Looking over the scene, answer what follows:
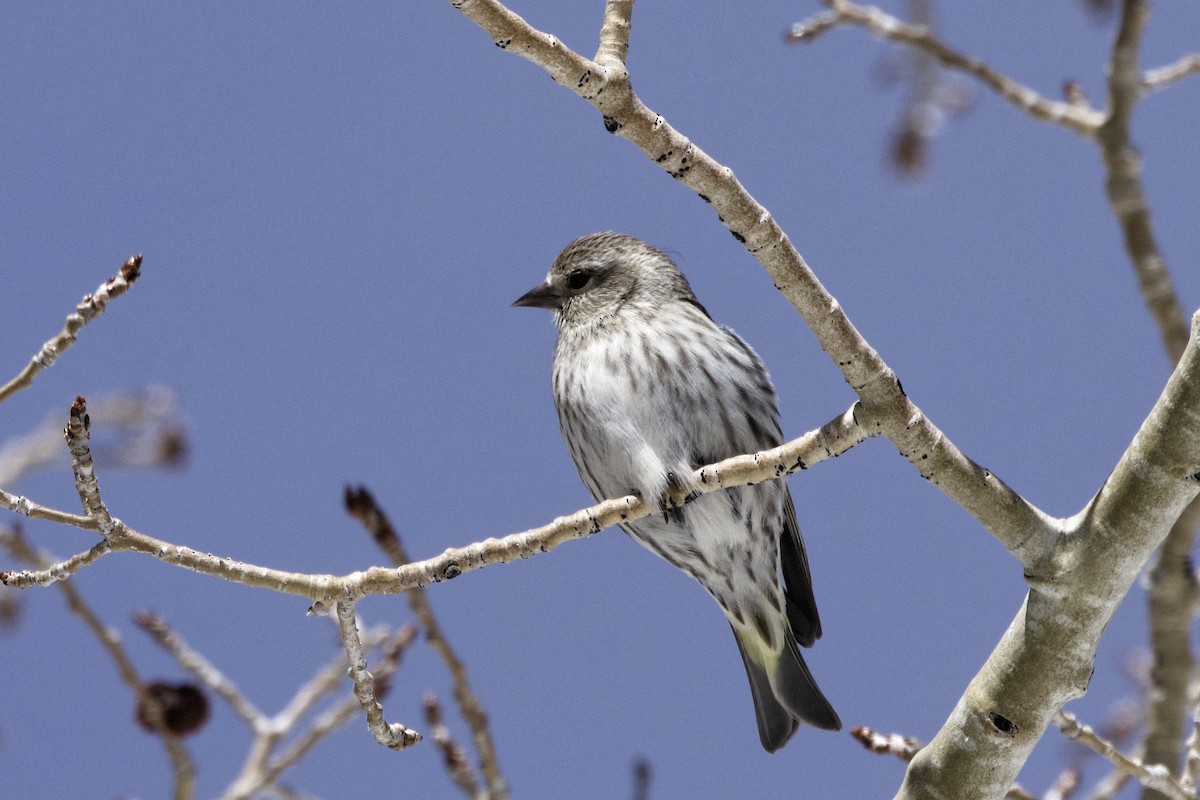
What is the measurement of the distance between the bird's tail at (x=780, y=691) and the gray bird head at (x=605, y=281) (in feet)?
4.44

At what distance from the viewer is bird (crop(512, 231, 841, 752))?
4.47 metres

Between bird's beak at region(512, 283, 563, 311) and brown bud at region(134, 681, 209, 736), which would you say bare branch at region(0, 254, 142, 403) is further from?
bird's beak at region(512, 283, 563, 311)

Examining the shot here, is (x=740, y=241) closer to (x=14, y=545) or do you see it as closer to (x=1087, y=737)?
(x=1087, y=737)

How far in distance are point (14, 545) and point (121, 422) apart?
1064mm

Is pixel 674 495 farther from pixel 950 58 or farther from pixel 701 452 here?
pixel 950 58

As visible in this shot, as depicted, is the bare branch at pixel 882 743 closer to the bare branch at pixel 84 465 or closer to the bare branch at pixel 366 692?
the bare branch at pixel 366 692

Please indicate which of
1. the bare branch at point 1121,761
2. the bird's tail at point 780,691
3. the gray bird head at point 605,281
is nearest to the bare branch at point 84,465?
the bare branch at point 1121,761

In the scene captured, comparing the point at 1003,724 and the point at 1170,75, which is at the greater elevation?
the point at 1170,75

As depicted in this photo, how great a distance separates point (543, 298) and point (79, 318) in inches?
113

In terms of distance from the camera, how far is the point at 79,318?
2902mm

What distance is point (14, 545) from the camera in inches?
146

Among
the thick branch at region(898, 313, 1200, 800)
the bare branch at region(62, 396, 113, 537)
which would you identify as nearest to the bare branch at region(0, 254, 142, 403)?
the bare branch at region(62, 396, 113, 537)

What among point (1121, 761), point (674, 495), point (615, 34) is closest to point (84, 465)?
point (615, 34)

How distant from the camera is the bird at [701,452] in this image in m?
4.47
